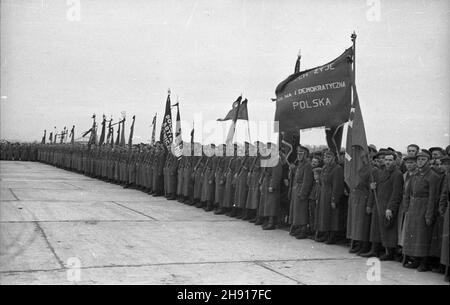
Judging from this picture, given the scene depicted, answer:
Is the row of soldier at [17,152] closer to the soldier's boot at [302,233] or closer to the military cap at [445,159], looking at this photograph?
the soldier's boot at [302,233]

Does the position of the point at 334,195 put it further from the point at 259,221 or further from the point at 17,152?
the point at 17,152

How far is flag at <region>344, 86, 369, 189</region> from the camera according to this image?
751 cm

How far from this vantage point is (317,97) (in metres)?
8.49

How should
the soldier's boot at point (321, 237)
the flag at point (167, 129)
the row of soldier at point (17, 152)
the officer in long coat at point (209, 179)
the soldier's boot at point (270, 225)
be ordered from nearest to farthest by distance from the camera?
the soldier's boot at point (321, 237) < the soldier's boot at point (270, 225) < the officer in long coat at point (209, 179) < the flag at point (167, 129) < the row of soldier at point (17, 152)

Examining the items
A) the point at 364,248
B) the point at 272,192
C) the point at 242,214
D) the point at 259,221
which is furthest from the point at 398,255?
the point at 242,214

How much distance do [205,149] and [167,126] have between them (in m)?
2.85

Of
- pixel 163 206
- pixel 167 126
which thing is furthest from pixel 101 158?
pixel 163 206

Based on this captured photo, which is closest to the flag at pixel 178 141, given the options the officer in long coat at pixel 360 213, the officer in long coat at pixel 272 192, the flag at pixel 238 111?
the flag at pixel 238 111

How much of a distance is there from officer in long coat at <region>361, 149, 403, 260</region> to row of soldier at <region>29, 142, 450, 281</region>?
0.01 m

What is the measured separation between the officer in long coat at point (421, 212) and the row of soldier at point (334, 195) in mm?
11

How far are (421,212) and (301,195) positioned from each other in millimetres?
2612

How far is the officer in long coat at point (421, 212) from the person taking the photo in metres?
6.04

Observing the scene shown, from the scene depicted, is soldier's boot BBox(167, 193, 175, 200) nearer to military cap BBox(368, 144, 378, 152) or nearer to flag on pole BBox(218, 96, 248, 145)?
flag on pole BBox(218, 96, 248, 145)

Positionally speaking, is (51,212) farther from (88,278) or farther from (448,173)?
(448,173)
